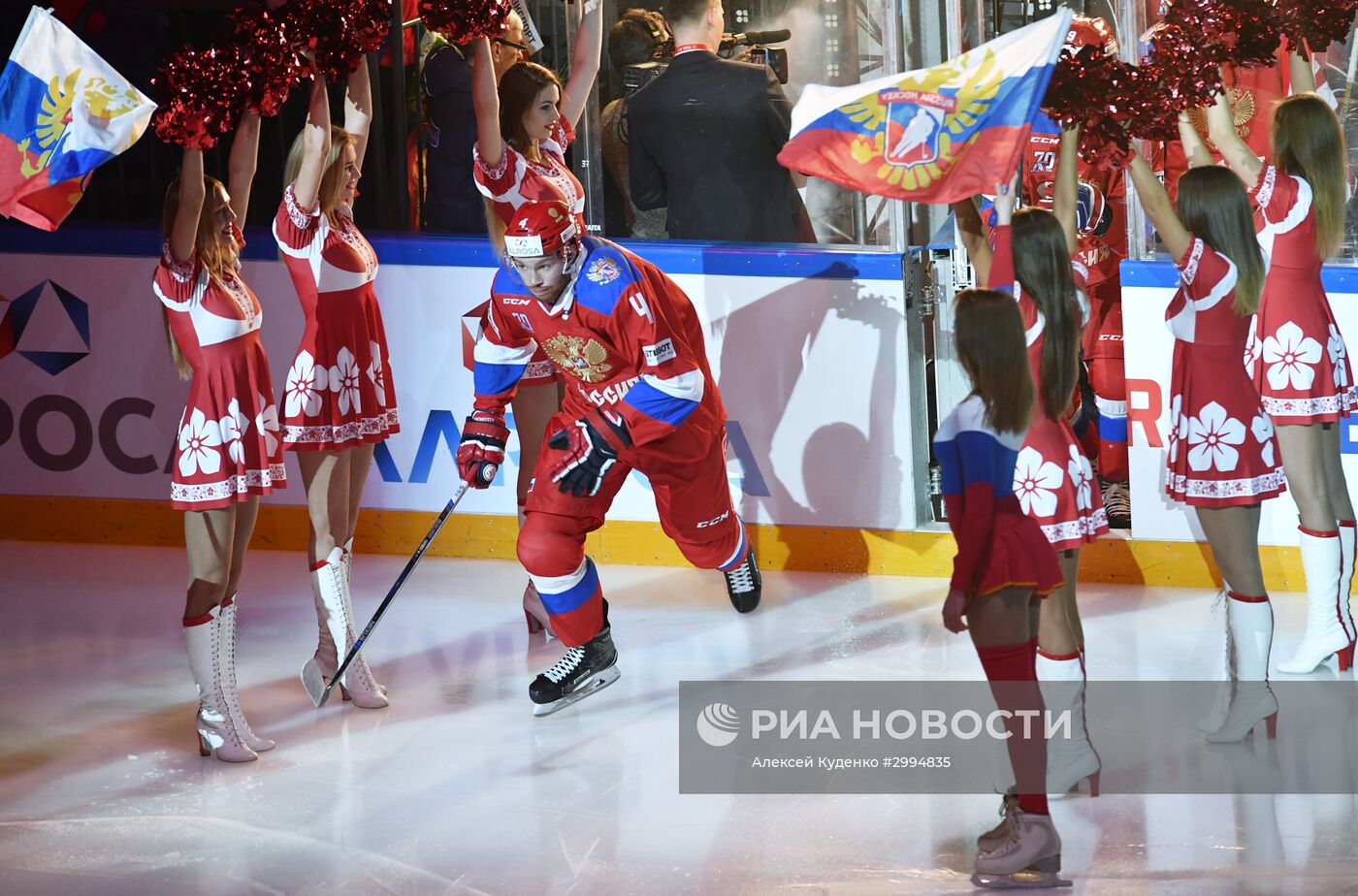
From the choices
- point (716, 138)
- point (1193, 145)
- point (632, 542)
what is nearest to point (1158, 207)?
point (1193, 145)

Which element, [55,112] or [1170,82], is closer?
[1170,82]

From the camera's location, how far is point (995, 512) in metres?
3.63

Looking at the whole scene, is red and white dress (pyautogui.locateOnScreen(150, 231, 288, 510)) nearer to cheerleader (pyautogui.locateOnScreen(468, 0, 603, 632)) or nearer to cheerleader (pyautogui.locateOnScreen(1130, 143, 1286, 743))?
cheerleader (pyautogui.locateOnScreen(468, 0, 603, 632))

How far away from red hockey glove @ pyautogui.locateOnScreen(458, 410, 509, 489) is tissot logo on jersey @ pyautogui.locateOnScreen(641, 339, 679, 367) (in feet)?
1.81

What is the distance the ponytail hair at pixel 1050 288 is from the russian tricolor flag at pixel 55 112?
7.10 feet

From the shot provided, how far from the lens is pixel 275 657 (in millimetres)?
5797

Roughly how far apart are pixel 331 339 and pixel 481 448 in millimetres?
574

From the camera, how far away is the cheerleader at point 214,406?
468 cm

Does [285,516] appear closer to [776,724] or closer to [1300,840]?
[776,724]

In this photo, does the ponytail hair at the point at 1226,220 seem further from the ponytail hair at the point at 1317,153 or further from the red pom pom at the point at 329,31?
the red pom pom at the point at 329,31

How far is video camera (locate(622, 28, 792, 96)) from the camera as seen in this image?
6.47 m

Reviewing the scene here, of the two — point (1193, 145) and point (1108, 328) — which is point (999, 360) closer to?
point (1193, 145)

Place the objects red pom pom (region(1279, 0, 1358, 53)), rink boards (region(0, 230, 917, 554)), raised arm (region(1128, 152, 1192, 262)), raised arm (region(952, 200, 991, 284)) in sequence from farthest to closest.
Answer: rink boards (region(0, 230, 917, 554)), red pom pom (region(1279, 0, 1358, 53)), raised arm (region(1128, 152, 1192, 262)), raised arm (region(952, 200, 991, 284))

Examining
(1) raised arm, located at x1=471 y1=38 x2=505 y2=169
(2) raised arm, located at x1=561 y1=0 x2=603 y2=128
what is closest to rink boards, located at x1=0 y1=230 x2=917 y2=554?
(2) raised arm, located at x1=561 y1=0 x2=603 y2=128
